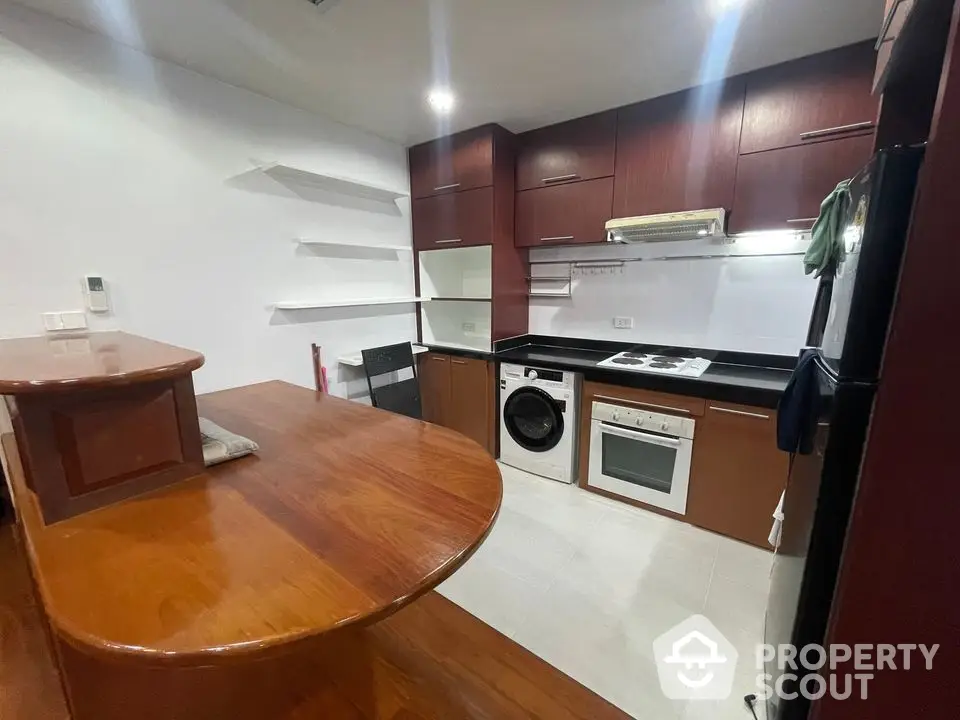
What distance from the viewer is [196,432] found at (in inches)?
40.4

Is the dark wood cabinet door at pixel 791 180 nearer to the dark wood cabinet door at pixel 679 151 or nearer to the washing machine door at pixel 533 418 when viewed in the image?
the dark wood cabinet door at pixel 679 151

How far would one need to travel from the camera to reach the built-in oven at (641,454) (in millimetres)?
2297

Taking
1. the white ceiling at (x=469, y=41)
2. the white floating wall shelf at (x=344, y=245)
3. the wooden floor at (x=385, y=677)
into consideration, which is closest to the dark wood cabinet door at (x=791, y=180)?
the white ceiling at (x=469, y=41)

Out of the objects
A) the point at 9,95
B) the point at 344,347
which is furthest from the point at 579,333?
the point at 9,95

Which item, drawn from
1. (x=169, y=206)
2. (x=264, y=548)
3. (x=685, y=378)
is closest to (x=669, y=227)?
(x=685, y=378)

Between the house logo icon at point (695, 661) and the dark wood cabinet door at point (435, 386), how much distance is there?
2.18 metres

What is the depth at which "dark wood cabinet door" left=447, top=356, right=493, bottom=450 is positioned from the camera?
3090 millimetres

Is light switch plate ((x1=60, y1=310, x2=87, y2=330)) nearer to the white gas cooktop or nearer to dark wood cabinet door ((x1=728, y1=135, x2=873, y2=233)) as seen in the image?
the white gas cooktop

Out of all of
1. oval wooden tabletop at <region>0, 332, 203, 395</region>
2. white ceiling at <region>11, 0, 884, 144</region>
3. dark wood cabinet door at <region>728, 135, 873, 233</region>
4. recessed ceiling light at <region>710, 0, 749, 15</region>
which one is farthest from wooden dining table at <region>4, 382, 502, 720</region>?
dark wood cabinet door at <region>728, 135, 873, 233</region>

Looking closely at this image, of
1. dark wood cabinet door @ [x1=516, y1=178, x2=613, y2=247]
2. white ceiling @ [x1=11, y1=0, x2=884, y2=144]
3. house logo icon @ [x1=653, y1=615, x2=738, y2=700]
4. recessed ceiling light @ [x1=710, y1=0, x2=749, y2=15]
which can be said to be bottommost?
house logo icon @ [x1=653, y1=615, x2=738, y2=700]

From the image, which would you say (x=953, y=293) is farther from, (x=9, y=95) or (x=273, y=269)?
(x=9, y=95)

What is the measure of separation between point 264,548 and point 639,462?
7.44 feet

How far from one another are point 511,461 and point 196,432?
2.39m

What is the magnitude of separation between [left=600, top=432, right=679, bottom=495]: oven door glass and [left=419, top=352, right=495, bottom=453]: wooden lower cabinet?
94 cm
